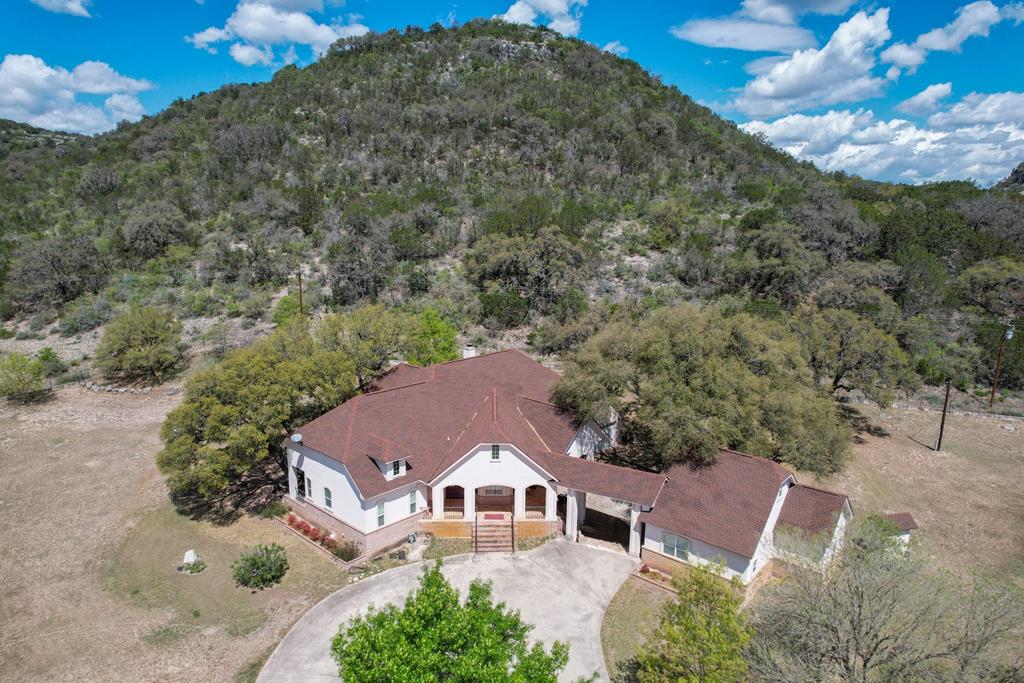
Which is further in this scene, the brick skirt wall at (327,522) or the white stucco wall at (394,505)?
the brick skirt wall at (327,522)

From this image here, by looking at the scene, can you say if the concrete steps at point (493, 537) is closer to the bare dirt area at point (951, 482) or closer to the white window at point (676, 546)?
the white window at point (676, 546)

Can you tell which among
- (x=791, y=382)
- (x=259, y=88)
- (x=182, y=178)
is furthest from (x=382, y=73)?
(x=791, y=382)

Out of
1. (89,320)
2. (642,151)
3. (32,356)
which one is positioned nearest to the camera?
(32,356)

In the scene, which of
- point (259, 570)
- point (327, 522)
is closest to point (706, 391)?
point (327, 522)

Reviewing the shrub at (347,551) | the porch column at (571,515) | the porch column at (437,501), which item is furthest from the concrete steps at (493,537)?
the shrub at (347,551)

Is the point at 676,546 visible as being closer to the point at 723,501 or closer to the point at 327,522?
the point at 723,501

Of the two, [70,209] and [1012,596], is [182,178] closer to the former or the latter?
[70,209]
